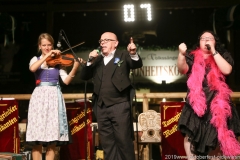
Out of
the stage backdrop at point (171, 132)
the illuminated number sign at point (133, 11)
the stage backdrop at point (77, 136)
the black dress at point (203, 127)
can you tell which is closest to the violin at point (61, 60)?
the stage backdrop at point (77, 136)

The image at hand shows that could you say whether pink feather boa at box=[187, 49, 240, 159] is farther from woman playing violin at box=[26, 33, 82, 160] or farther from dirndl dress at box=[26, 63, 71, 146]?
dirndl dress at box=[26, 63, 71, 146]

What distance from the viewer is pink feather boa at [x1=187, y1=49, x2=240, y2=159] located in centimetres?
370

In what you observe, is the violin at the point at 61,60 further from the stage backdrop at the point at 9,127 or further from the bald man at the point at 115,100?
the stage backdrop at the point at 9,127

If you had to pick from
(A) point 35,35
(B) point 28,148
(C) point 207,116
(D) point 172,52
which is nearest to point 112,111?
(C) point 207,116

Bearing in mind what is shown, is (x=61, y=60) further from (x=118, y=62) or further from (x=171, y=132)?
(x=171, y=132)

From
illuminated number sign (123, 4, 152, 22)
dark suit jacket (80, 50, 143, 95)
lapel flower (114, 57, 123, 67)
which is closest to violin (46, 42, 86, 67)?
dark suit jacket (80, 50, 143, 95)

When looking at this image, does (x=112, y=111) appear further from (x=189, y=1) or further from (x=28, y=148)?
(x=189, y=1)

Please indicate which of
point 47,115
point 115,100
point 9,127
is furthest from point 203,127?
point 9,127

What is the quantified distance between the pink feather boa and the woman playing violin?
1.23m

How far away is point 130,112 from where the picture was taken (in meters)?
4.02

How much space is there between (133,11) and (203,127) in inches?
141

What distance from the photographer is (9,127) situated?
4.82 metres

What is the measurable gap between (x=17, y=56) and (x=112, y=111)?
395 cm

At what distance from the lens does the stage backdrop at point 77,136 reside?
16.0 ft
